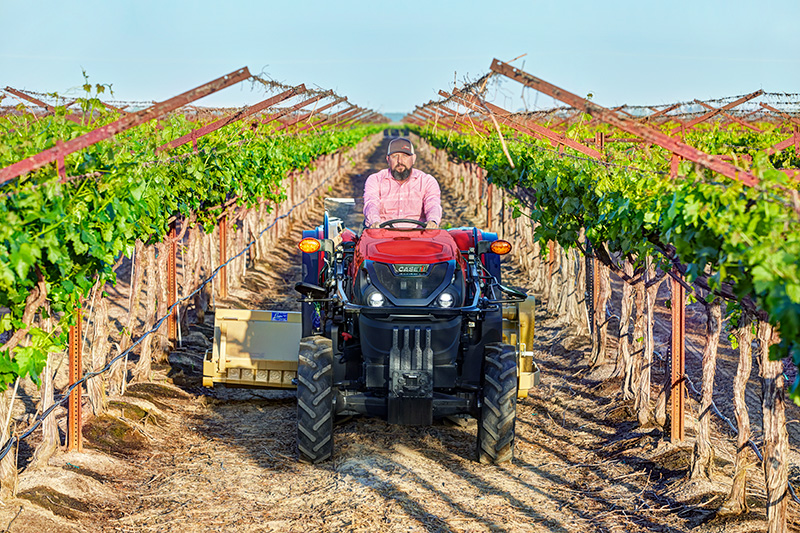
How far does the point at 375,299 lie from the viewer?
538cm

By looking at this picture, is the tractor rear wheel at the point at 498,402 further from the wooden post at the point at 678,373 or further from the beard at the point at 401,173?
the beard at the point at 401,173

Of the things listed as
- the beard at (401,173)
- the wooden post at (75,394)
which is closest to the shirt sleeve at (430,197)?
the beard at (401,173)

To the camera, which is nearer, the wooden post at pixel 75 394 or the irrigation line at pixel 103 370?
the irrigation line at pixel 103 370

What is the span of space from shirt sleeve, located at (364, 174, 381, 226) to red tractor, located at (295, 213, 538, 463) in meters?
0.80

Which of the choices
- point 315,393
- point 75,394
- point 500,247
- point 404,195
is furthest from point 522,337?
point 75,394

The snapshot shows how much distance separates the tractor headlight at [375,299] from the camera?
17.7ft

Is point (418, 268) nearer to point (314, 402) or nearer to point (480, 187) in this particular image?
point (314, 402)

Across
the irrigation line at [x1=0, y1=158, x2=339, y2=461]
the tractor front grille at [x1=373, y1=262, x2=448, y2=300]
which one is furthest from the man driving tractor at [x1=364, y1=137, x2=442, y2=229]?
the irrigation line at [x1=0, y1=158, x2=339, y2=461]

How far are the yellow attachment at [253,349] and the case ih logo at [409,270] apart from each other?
1.80 meters

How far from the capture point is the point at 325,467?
5.67m

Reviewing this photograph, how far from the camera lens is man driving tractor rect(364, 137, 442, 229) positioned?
7.09 metres

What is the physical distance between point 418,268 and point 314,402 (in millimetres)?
1063

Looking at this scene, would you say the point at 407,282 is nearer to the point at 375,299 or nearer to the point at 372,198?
the point at 375,299

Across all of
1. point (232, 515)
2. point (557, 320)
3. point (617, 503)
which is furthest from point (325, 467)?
point (557, 320)
